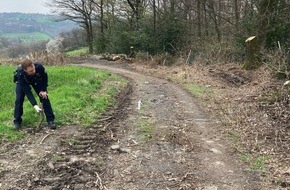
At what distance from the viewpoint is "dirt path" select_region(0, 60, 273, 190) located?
6.05m

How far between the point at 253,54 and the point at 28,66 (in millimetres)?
11657

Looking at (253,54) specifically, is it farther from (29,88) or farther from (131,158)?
(131,158)

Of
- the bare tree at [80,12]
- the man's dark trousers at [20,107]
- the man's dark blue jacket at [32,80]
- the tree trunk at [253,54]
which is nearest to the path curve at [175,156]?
the man's dark trousers at [20,107]

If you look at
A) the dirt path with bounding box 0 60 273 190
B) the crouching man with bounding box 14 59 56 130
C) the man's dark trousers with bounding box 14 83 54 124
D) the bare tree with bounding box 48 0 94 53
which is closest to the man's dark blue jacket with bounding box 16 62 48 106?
the crouching man with bounding box 14 59 56 130

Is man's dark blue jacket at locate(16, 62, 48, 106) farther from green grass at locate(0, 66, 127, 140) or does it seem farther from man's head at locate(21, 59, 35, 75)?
green grass at locate(0, 66, 127, 140)

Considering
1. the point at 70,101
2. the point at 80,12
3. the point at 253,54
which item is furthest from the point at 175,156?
the point at 80,12

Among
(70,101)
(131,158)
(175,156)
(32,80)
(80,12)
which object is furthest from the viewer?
(80,12)

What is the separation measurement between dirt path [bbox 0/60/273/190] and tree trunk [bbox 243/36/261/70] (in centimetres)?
791

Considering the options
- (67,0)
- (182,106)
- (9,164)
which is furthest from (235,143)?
(67,0)

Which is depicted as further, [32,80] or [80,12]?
[80,12]

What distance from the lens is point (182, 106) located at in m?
11.6

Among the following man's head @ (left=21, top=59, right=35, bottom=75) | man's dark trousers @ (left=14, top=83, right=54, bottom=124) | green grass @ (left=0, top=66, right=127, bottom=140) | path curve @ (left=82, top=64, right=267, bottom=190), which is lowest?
path curve @ (left=82, top=64, right=267, bottom=190)

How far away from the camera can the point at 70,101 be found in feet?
37.1

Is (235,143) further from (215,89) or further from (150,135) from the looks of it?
(215,89)
